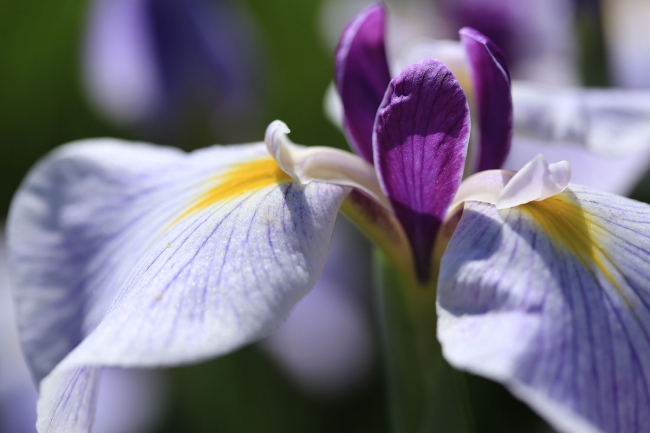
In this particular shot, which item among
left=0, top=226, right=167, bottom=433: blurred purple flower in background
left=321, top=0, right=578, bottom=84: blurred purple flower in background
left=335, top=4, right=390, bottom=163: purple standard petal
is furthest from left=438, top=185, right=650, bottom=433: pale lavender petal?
left=321, top=0, right=578, bottom=84: blurred purple flower in background

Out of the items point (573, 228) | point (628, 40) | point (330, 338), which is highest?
point (573, 228)

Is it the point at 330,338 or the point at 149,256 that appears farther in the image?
the point at 330,338

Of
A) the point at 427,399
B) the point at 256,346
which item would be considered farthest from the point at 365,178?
the point at 256,346

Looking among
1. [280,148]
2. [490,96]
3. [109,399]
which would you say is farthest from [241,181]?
[109,399]

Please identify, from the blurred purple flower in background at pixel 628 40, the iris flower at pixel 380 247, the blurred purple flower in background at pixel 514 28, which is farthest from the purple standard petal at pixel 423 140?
the blurred purple flower in background at pixel 514 28

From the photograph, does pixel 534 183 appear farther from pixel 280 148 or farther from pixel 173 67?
pixel 173 67

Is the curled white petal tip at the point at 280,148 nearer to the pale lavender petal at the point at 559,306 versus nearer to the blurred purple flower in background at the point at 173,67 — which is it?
the pale lavender petal at the point at 559,306
